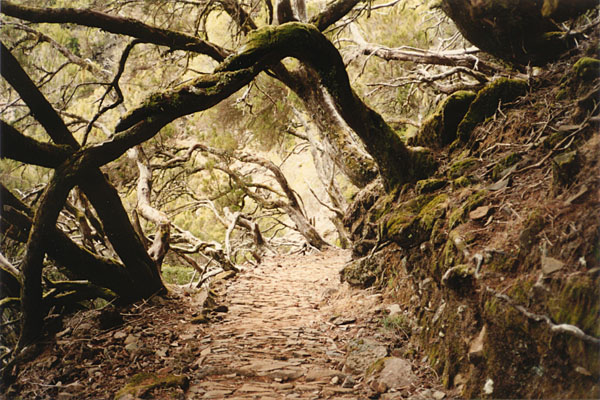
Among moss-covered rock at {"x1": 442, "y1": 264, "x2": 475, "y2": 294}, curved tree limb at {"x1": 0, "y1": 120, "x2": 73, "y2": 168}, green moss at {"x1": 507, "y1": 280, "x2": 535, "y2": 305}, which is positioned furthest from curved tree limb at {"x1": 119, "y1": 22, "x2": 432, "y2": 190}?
green moss at {"x1": 507, "y1": 280, "x2": 535, "y2": 305}

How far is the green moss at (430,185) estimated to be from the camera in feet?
14.3

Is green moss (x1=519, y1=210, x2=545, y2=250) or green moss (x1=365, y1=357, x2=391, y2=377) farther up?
green moss (x1=519, y1=210, x2=545, y2=250)

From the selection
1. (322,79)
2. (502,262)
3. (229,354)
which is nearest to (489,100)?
(322,79)

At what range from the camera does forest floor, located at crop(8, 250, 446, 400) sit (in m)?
3.15

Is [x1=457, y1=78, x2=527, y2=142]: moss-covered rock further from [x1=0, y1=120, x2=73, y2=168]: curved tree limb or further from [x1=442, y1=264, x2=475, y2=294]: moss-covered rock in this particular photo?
[x1=0, y1=120, x2=73, y2=168]: curved tree limb

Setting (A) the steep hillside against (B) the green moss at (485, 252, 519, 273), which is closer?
(A) the steep hillside

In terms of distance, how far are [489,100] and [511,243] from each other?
2409 millimetres

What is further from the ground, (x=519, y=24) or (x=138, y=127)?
(x=138, y=127)

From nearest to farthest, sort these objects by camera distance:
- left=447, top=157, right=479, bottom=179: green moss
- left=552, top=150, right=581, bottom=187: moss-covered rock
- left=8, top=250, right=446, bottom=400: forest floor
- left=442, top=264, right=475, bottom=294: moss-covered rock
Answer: left=552, top=150, right=581, bottom=187: moss-covered rock → left=442, top=264, right=475, bottom=294: moss-covered rock → left=8, top=250, right=446, bottom=400: forest floor → left=447, top=157, right=479, bottom=179: green moss

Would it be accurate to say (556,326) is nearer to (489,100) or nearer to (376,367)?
(376,367)

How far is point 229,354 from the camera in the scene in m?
4.04

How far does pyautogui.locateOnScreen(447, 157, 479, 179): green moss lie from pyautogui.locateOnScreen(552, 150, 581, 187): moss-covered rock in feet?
4.86

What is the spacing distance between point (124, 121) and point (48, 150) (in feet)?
3.64

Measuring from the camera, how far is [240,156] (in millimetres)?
10883
